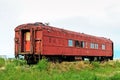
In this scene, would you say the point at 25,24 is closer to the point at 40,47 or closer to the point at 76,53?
the point at 40,47

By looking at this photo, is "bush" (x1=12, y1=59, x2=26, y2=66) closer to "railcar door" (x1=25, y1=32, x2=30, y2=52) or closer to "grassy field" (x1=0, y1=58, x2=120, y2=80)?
"grassy field" (x1=0, y1=58, x2=120, y2=80)

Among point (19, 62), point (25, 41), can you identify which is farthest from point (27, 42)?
point (19, 62)

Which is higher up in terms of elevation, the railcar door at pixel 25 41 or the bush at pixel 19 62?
the railcar door at pixel 25 41

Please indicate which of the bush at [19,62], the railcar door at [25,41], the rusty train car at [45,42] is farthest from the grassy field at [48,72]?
the rusty train car at [45,42]

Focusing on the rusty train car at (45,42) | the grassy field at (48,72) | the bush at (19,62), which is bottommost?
the grassy field at (48,72)

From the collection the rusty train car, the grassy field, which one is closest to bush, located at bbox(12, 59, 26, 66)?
the grassy field

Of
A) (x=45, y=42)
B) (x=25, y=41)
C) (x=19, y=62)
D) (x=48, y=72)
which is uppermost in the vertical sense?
(x=25, y=41)

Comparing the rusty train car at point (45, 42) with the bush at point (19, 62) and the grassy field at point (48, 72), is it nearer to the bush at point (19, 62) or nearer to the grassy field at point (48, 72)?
the bush at point (19, 62)

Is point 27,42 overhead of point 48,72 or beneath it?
overhead

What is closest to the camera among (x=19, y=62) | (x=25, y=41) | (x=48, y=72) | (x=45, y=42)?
(x=48, y=72)

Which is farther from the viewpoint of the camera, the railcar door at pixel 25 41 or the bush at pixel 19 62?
the railcar door at pixel 25 41

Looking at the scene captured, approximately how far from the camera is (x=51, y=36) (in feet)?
78.7

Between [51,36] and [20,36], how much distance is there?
8.58 ft

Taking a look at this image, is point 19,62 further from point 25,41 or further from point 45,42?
point 45,42
